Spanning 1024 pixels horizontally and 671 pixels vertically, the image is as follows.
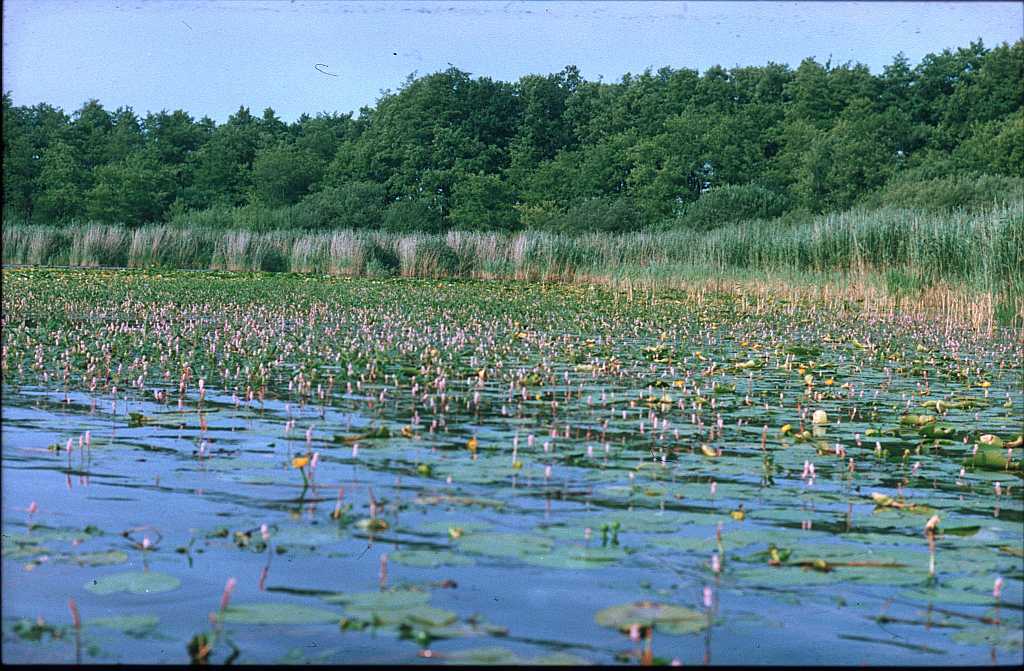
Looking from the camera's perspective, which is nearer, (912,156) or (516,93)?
(912,156)

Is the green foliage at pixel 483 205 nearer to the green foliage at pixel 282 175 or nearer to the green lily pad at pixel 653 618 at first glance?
the green foliage at pixel 282 175

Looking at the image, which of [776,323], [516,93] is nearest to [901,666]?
[776,323]

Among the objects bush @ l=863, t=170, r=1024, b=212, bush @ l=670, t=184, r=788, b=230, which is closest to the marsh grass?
bush @ l=863, t=170, r=1024, b=212

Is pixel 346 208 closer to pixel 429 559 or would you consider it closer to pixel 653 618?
pixel 429 559

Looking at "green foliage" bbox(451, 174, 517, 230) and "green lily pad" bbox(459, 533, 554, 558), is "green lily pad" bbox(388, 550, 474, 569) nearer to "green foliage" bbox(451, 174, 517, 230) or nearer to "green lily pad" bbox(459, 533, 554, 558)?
"green lily pad" bbox(459, 533, 554, 558)

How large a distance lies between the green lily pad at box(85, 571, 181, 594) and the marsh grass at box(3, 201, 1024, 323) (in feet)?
43.3

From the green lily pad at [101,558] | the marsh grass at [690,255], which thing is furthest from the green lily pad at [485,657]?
the marsh grass at [690,255]

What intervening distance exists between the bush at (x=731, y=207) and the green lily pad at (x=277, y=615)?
46.1m

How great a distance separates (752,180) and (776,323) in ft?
135

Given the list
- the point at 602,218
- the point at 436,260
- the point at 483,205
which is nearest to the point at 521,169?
the point at 483,205

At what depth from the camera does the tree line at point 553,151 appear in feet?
164

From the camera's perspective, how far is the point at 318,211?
180ft

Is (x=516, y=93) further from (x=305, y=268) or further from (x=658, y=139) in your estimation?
(x=305, y=268)

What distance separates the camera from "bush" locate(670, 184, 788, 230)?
48938 millimetres
